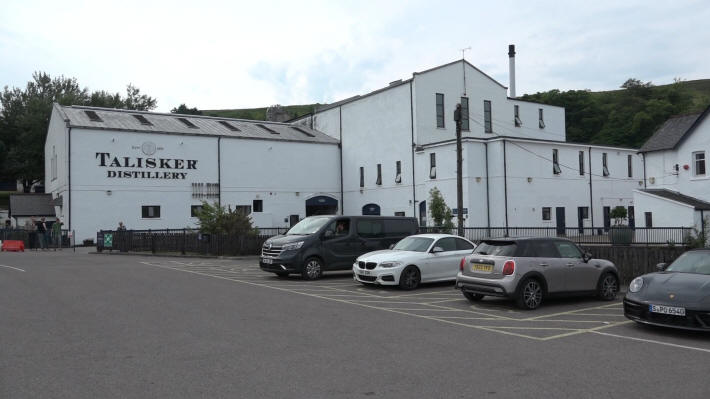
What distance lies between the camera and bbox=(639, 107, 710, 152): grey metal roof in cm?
3018

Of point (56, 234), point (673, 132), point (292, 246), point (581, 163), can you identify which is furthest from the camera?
point (581, 163)

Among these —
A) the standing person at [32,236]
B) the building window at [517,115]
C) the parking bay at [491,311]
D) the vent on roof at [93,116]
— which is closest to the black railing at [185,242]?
the standing person at [32,236]

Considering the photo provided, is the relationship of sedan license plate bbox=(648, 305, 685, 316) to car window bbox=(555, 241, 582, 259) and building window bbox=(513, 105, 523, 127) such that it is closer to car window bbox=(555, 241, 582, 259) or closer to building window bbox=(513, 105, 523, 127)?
car window bbox=(555, 241, 582, 259)

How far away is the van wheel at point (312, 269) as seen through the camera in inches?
688

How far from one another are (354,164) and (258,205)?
8.67 meters

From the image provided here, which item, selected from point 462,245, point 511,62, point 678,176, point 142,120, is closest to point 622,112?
point 511,62

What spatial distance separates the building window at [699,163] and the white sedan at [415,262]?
20192mm

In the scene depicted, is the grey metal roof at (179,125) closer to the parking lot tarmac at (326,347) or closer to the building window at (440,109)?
the building window at (440,109)

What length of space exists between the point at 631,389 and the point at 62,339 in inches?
294

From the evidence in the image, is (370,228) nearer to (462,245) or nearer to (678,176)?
(462,245)

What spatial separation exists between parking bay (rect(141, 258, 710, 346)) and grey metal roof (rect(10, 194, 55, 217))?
3364 cm

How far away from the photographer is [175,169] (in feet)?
140

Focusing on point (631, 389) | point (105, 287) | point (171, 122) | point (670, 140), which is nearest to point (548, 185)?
point (670, 140)

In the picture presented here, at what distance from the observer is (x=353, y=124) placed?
48250 mm
